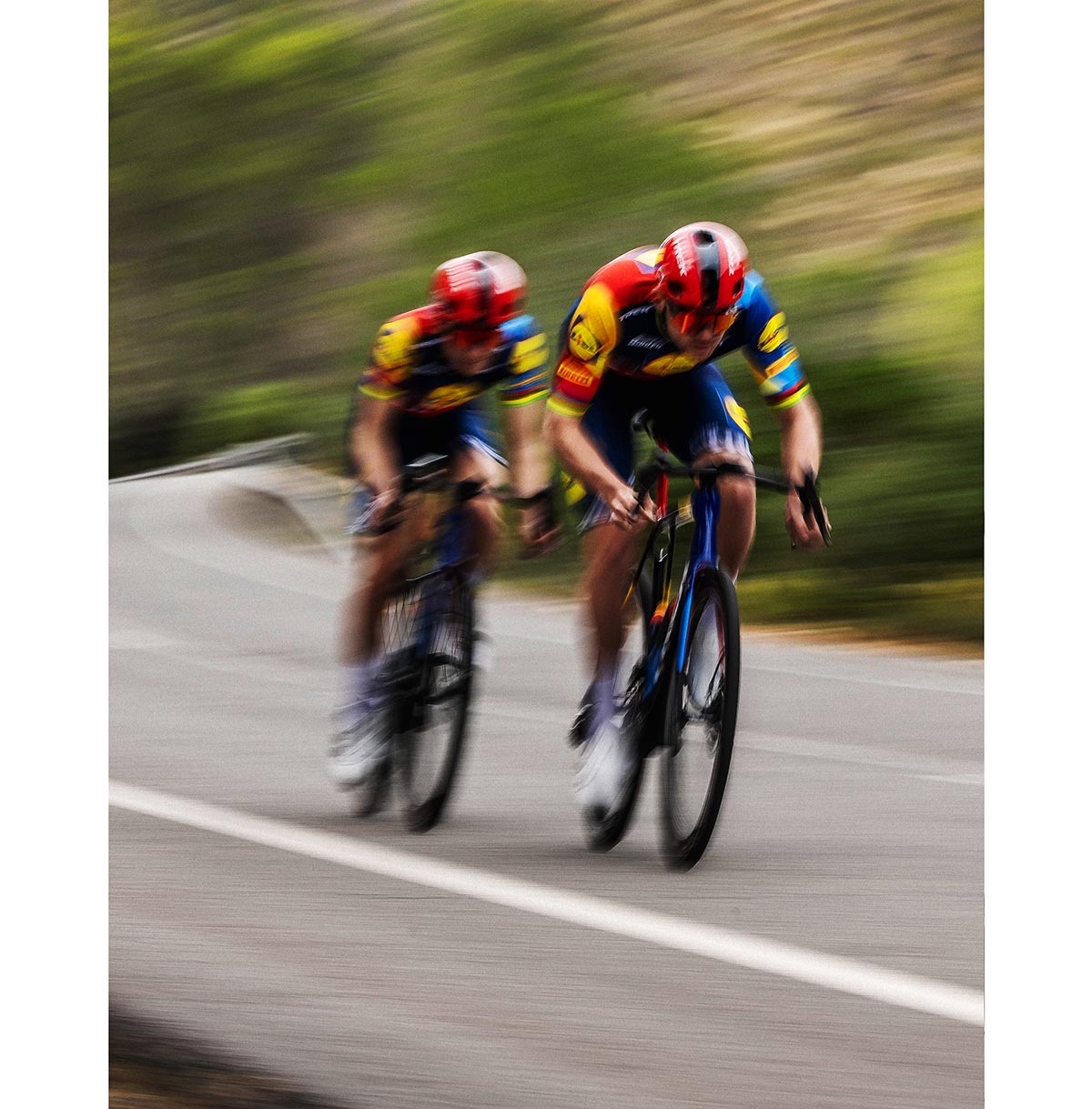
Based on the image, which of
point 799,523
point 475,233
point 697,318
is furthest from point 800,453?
point 475,233

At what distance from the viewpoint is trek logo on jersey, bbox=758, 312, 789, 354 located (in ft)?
11.7

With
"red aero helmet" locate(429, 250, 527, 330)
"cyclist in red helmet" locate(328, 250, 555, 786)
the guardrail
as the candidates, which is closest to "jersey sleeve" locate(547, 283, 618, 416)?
"cyclist in red helmet" locate(328, 250, 555, 786)

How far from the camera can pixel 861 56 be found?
362cm

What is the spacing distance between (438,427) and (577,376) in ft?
1.61

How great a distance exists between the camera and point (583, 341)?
12.0 ft

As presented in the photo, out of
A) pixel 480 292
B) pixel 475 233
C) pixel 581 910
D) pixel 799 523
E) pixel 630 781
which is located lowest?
pixel 581 910

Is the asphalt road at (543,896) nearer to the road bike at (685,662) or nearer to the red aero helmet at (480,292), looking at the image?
the road bike at (685,662)

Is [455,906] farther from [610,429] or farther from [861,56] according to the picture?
[861,56]

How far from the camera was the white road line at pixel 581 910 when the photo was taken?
3322 millimetres

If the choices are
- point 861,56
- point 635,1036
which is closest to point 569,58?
point 861,56

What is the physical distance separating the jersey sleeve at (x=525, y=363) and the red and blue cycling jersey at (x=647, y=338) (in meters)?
0.16

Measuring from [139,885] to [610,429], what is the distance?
5.95 feet

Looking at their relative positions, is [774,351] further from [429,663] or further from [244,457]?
[244,457]

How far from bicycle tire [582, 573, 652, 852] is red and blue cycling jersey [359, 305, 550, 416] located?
1.83 feet
